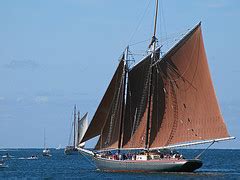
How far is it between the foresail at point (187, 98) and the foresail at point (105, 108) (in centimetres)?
440

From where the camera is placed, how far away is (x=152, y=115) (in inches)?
3280

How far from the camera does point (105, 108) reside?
83.8m

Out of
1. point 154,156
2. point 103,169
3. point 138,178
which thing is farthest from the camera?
point 103,169

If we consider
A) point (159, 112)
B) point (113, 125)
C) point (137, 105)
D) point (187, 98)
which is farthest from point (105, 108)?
point (187, 98)

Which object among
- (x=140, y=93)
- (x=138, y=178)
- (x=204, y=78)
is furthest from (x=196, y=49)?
(x=138, y=178)

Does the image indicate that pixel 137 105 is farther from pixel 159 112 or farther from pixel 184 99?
pixel 184 99

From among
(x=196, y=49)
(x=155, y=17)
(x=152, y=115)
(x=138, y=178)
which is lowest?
(x=138, y=178)

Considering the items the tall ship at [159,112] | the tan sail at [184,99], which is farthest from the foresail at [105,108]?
the tan sail at [184,99]

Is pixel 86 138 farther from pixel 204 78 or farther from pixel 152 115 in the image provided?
pixel 204 78

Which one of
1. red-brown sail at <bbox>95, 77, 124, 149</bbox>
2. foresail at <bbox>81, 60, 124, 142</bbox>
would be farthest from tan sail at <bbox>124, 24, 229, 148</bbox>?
foresail at <bbox>81, 60, 124, 142</bbox>

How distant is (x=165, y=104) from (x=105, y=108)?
6.62m

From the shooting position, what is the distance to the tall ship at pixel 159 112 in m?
78.8

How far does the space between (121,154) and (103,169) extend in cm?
365

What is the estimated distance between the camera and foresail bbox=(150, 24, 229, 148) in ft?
256
